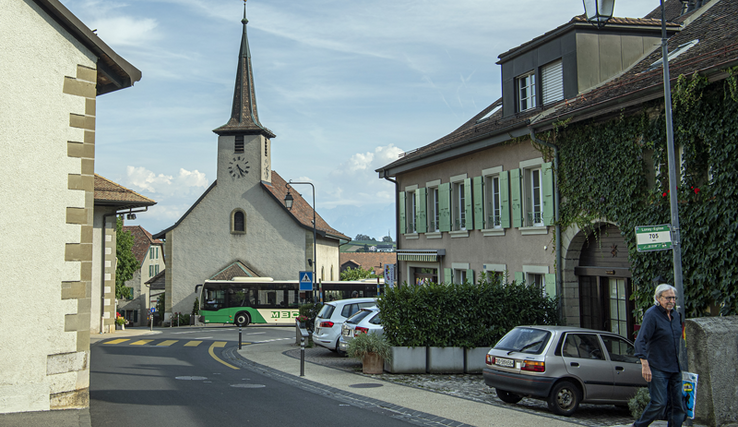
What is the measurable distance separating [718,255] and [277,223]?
3707cm

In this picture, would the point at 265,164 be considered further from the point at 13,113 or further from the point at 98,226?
the point at 13,113

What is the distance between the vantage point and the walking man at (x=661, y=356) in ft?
24.5

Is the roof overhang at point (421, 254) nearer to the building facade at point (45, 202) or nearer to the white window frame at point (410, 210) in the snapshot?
the white window frame at point (410, 210)

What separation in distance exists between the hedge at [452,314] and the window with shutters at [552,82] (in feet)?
20.0

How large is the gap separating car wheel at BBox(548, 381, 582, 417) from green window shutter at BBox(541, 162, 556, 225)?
6.31 m

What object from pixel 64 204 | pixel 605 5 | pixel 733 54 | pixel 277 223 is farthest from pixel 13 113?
pixel 277 223

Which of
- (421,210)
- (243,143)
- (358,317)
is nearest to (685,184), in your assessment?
(358,317)

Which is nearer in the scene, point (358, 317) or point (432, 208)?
point (358, 317)

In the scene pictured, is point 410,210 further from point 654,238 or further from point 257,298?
point 257,298

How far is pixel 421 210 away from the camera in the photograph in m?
23.9

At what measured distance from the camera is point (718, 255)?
11.2 meters

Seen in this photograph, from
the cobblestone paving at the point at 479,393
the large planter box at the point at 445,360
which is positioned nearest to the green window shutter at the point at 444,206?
the cobblestone paving at the point at 479,393

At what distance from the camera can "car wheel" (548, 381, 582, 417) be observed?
1052 cm

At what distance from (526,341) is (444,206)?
1109cm
